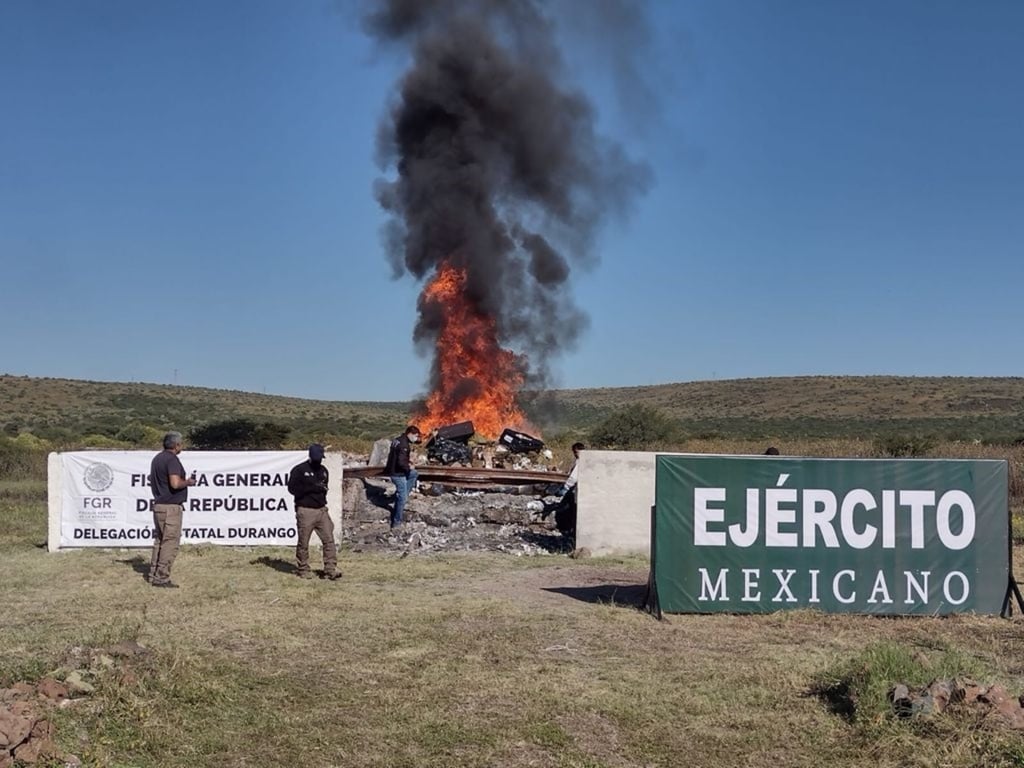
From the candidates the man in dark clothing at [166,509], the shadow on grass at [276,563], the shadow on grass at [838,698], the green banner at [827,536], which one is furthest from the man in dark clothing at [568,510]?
the shadow on grass at [838,698]

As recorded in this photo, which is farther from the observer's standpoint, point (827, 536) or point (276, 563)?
point (276, 563)

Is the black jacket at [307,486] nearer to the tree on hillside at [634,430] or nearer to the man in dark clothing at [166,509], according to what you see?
the man in dark clothing at [166,509]

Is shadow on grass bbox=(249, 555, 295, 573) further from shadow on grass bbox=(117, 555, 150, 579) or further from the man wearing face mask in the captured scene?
the man wearing face mask

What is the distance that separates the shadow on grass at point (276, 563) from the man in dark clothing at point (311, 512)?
62 cm

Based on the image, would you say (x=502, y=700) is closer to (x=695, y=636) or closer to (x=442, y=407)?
(x=695, y=636)

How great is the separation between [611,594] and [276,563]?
188 inches

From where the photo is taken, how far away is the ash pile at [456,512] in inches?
635

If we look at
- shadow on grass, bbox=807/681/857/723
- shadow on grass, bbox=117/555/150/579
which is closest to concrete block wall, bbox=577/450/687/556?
shadow on grass, bbox=117/555/150/579

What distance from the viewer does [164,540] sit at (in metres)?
12.0

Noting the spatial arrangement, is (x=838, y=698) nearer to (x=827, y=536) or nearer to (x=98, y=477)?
(x=827, y=536)

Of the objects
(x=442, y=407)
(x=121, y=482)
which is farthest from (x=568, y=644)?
(x=442, y=407)

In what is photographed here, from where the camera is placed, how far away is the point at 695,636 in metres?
9.41

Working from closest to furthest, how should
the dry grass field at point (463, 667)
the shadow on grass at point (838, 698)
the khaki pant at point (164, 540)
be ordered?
the dry grass field at point (463, 667) < the shadow on grass at point (838, 698) < the khaki pant at point (164, 540)

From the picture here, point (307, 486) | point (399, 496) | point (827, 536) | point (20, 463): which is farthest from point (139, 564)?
point (20, 463)
